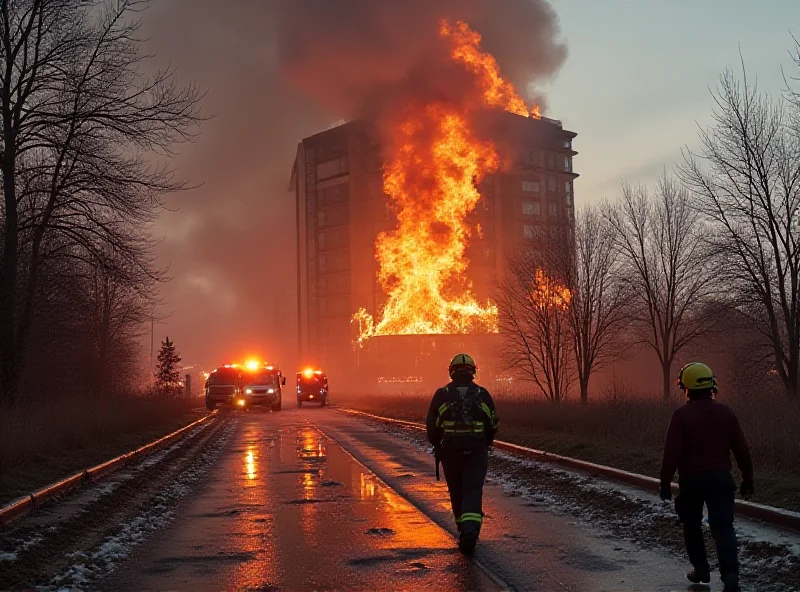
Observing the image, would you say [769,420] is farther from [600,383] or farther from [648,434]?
[600,383]

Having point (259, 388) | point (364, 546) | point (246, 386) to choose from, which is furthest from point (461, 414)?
point (246, 386)

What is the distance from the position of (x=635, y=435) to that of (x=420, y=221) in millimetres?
45552

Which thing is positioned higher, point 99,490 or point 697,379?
point 697,379

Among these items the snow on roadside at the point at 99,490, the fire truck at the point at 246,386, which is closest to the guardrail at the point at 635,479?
the snow on roadside at the point at 99,490

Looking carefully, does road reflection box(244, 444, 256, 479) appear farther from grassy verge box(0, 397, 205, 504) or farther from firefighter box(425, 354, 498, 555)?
firefighter box(425, 354, 498, 555)

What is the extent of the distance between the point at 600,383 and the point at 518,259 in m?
28.5

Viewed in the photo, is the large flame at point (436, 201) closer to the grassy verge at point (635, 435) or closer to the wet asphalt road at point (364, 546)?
the grassy verge at point (635, 435)

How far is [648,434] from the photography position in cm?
1803

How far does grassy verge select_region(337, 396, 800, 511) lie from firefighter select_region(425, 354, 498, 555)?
3.62 meters

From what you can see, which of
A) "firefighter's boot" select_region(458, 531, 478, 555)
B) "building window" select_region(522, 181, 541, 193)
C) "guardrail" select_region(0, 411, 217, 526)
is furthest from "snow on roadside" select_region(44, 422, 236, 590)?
"building window" select_region(522, 181, 541, 193)

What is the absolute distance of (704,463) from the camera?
6504 millimetres

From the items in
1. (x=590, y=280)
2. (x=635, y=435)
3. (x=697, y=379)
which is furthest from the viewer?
(x=590, y=280)

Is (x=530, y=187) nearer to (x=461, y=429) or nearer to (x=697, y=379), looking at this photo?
(x=461, y=429)

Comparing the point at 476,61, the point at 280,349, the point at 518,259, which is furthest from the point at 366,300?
the point at 518,259
